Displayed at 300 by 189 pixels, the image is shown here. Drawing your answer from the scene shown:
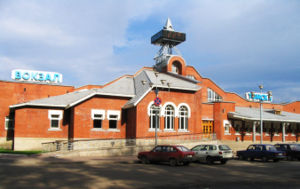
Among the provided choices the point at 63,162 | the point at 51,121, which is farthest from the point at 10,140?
the point at 63,162

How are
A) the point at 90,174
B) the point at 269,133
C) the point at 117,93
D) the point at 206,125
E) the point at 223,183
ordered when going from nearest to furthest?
the point at 223,183
the point at 90,174
the point at 117,93
the point at 206,125
the point at 269,133

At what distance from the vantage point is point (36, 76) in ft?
135

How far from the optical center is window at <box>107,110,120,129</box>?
32.0 m

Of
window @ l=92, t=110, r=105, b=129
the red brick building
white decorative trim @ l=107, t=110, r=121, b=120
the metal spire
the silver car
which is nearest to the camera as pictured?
the silver car

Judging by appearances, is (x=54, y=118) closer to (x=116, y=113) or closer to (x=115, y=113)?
(x=115, y=113)

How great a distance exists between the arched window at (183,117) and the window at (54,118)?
42.6ft

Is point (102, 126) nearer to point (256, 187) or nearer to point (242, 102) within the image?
point (256, 187)

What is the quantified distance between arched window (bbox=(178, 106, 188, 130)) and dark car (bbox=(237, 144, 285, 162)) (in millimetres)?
8864

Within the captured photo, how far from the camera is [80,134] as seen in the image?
30312 mm

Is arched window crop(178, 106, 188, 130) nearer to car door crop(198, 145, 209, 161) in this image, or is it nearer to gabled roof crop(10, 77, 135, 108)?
gabled roof crop(10, 77, 135, 108)

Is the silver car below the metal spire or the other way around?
below

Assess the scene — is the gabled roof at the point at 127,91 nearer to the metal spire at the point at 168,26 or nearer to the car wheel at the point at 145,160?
the car wheel at the point at 145,160

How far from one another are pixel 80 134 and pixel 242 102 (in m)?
35.5

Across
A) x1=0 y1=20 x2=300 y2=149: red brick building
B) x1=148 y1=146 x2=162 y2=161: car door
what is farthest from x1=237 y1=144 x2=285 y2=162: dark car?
x1=0 y1=20 x2=300 y2=149: red brick building
